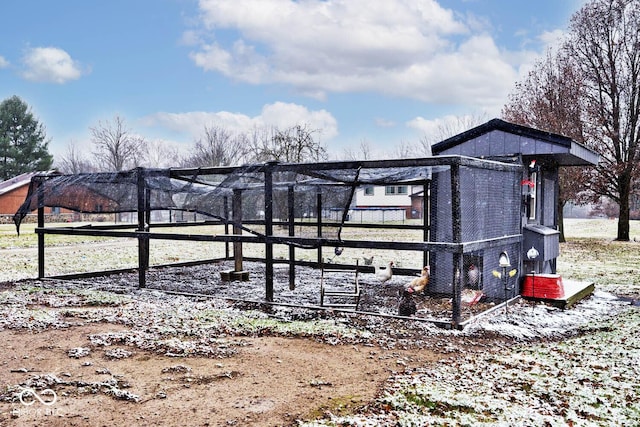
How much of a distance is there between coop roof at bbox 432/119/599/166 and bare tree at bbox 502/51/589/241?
13.4 m

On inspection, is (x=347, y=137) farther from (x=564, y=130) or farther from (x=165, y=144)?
(x=564, y=130)

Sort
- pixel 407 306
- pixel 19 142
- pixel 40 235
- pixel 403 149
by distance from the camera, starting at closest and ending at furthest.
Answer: pixel 407 306 < pixel 40 235 < pixel 19 142 < pixel 403 149

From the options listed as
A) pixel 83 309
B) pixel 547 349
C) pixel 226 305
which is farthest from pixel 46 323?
pixel 547 349

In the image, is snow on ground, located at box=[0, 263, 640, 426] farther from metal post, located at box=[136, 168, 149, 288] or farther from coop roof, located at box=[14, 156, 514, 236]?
coop roof, located at box=[14, 156, 514, 236]

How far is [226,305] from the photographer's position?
756 cm

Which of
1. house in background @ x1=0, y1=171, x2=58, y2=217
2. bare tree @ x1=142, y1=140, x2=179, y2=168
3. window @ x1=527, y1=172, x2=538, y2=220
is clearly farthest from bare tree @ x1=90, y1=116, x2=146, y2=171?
window @ x1=527, y1=172, x2=538, y2=220

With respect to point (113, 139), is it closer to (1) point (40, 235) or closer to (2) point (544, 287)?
(1) point (40, 235)

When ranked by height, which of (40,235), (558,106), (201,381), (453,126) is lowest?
(201,381)

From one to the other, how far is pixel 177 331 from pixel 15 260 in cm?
1037

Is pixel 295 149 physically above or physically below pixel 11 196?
above

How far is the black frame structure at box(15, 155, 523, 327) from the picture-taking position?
6035mm

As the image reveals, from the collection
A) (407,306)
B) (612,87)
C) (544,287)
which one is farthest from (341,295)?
(612,87)

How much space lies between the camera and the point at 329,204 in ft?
28.2

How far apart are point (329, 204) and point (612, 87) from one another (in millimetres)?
18833
